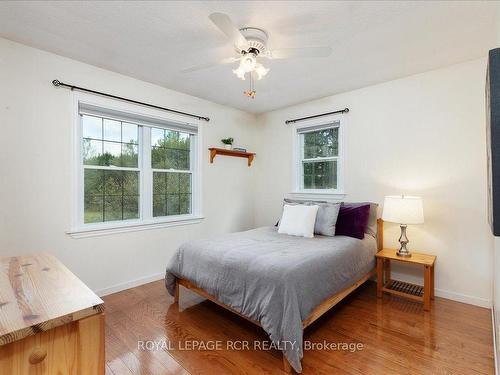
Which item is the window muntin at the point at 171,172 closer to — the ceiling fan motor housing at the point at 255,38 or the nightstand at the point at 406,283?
the ceiling fan motor housing at the point at 255,38

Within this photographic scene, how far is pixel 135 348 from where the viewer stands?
1.94 meters

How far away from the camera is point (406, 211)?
8.63 ft

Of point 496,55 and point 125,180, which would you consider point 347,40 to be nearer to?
point 496,55

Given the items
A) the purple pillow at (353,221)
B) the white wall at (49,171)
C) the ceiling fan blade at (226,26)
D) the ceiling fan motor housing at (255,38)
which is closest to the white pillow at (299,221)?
the purple pillow at (353,221)

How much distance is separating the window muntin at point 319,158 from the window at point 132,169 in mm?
1639

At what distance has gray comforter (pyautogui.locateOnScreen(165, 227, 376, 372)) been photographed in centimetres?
172

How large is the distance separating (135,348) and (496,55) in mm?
2556

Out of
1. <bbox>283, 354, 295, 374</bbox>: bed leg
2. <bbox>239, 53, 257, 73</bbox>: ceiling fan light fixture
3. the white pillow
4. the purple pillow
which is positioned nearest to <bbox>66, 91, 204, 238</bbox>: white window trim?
the white pillow

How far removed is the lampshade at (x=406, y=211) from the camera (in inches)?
103

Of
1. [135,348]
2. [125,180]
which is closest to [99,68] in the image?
[125,180]

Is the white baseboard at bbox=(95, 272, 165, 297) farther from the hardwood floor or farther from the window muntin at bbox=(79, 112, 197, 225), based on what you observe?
the window muntin at bbox=(79, 112, 197, 225)

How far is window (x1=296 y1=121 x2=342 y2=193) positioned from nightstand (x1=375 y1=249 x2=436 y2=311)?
110 centimetres

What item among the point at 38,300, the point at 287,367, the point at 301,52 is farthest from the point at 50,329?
the point at 301,52

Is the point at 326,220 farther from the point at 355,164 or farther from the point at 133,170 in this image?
the point at 133,170
